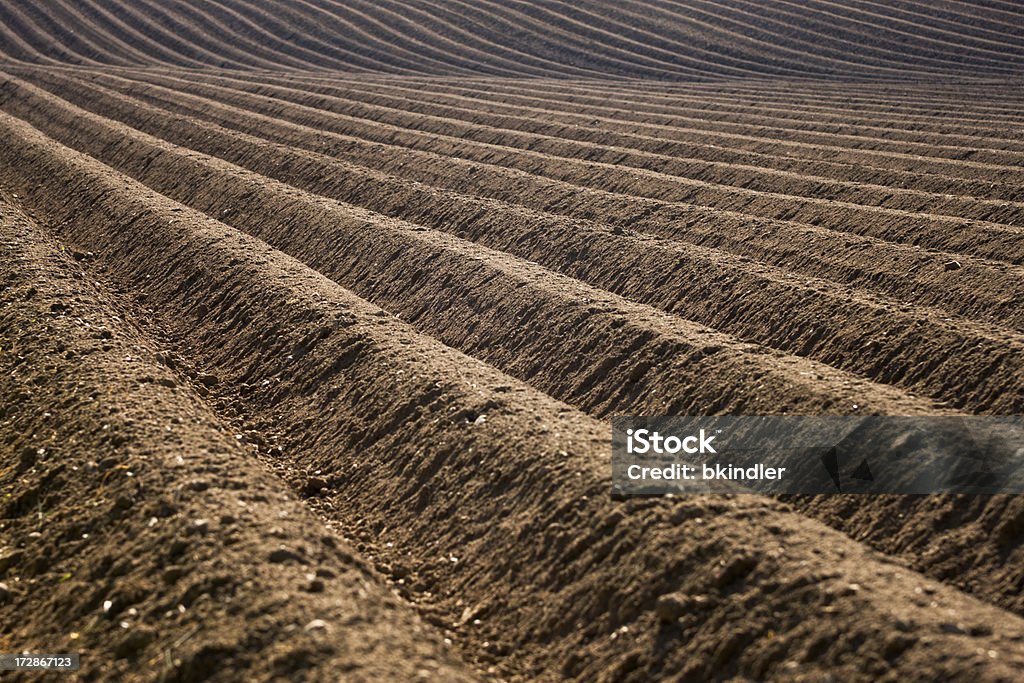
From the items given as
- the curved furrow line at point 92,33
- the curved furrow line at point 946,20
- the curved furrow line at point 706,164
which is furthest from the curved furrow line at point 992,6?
the curved furrow line at point 92,33

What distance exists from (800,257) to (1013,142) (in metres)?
7.31

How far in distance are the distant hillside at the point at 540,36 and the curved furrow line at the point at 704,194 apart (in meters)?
12.3

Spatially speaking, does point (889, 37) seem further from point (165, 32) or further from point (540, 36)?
point (165, 32)

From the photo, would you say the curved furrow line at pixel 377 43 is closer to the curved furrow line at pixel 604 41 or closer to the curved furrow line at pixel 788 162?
the curved furrow line at pixel 604 41

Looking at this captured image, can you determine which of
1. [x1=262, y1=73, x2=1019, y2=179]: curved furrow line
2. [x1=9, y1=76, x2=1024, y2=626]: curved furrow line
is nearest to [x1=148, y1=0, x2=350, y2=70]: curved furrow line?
[x1=262, y1=73, x2=1019, y2=179]: curved furrow line

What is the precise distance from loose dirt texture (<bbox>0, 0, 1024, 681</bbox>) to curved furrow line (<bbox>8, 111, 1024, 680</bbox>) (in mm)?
23

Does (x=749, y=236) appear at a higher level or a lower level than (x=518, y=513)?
higher

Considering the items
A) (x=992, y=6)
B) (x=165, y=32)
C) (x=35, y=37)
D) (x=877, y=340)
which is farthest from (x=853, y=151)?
(x=35, y=37)

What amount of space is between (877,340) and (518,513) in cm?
354

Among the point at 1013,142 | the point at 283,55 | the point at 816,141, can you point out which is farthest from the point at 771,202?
the point at 283,55

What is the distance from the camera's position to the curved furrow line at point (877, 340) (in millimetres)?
6889

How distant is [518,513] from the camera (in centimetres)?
566

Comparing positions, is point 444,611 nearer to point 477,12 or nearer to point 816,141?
point 816,141

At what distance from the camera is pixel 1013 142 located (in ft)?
48.3
